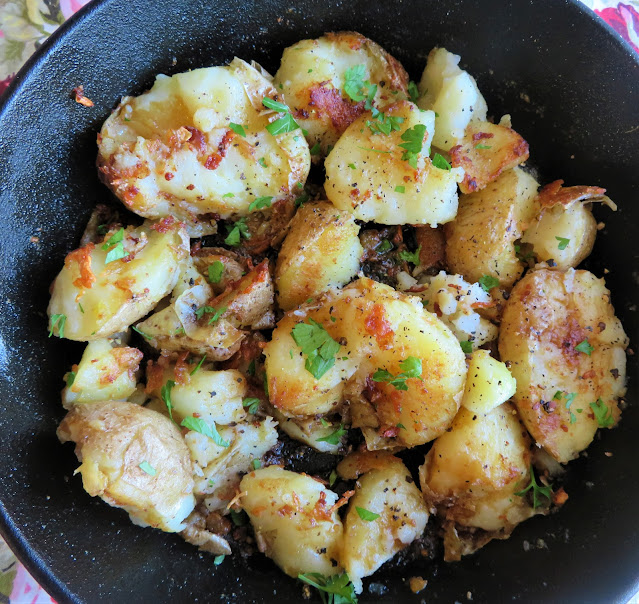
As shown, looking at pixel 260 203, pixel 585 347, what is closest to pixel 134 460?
pixel 260 203

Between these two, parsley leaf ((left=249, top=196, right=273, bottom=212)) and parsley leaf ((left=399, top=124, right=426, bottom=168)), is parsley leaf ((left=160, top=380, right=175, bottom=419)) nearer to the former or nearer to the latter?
parsley leaf ((left=249, top=196, right=273, bottom=212))

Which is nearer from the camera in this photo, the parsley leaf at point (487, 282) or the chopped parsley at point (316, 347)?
the chopped parsley at point (316, 347)

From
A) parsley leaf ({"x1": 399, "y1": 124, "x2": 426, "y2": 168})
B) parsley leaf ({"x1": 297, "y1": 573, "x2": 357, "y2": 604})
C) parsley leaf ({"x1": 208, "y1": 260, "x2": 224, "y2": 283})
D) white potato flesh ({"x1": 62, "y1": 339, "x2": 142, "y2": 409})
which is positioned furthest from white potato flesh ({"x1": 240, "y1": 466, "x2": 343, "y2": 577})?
parsley leaf ({"x1": 399, "y1": 124, "x2": 426, "y2": 168})

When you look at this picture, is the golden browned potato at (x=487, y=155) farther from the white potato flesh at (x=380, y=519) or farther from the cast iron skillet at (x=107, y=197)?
the white potato flesh at (x=380, y=519)

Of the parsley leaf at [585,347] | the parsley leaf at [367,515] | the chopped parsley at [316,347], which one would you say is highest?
the parsley leaf at [585,347]

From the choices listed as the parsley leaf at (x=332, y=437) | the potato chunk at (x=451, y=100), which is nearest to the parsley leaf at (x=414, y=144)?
the potato chunk at (x=451, y=100)

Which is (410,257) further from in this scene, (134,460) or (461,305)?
(134,460)
